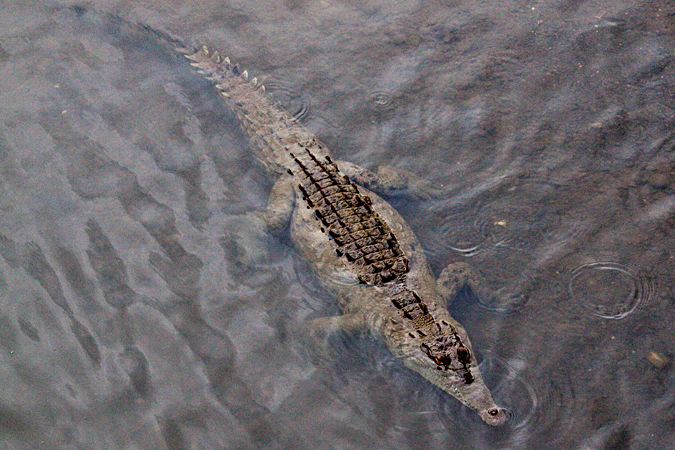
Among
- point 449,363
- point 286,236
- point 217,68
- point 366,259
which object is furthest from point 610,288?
point 217,68

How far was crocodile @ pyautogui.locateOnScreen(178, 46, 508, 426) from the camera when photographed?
4.25m

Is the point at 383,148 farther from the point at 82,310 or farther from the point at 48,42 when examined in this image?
the point at 48,42

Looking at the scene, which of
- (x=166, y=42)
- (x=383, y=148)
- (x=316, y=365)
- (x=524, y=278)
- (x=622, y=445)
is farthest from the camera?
(x=166, y=42)

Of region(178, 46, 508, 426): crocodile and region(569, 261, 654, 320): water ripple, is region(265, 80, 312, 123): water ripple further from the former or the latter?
region(569, 261, 654, 320): water ripple

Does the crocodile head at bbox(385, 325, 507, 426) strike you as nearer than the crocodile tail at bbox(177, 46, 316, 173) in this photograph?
Yes

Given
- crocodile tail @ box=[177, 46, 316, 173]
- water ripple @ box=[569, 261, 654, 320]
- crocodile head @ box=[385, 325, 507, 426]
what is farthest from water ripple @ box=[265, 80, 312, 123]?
water ripple @ box=[569, 261, 654, 320]

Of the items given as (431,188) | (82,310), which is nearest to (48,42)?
(82,310)

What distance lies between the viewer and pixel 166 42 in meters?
6.77

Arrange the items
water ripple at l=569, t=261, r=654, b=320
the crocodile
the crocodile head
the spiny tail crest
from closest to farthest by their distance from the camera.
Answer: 1. the crocodile head
2. the crocodile
3. water ripple at l=569, t=261, r=654, b=320
4. the spiny tail crest

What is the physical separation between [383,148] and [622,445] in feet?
11.2

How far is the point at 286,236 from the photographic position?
533 cm

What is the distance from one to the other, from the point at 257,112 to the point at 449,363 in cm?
337

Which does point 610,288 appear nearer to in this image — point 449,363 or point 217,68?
point 449,363

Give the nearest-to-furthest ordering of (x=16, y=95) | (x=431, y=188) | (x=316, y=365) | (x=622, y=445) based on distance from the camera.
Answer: (x=622, y=445) → (x=316, y=365) → (x=431, y=188) → (x=16, y=95)
